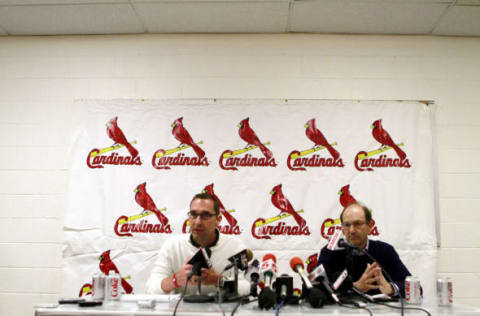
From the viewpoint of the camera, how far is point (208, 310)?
1.76 meters

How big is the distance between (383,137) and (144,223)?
2032mm

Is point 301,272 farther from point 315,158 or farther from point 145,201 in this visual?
point 145,201

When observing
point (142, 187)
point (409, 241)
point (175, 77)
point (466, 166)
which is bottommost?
point (409, 241)

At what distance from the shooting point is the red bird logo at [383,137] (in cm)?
335

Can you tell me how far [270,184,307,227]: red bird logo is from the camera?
3.28 metres

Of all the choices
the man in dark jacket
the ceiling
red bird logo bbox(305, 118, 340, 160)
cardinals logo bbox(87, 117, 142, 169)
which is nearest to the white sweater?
the man in dark jacket

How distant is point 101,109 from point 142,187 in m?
0.75

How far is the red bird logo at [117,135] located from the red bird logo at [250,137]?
2.88ft

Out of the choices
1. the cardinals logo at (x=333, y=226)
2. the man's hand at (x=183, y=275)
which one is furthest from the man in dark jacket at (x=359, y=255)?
the man's hand at (x=183, y=275)

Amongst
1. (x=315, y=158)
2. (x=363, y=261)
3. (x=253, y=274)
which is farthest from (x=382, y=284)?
(x=315, y=158)

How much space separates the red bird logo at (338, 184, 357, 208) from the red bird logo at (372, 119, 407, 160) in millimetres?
457

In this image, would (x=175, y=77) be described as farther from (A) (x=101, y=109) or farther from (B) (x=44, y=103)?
(B) (x=44, y=103)

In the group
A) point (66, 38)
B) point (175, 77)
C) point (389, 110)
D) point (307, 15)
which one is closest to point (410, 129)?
point (389, 110)

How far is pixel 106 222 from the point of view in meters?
3.32
